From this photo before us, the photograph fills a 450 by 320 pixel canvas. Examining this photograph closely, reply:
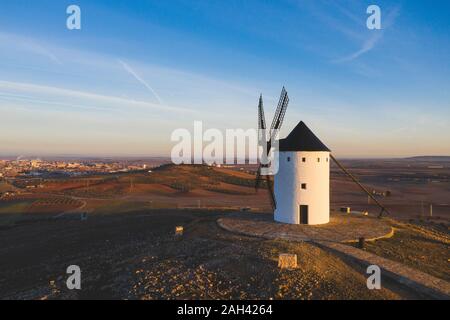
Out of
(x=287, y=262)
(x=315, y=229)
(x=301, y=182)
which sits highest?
(x=301, y=182)

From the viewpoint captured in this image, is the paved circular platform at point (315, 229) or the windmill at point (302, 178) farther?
the windmill at point (302, 178)

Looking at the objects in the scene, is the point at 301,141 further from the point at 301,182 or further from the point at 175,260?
the point at 175,260

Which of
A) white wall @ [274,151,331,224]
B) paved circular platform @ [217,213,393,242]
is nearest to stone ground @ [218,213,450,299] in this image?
paved circular platform @ [217,213,393,242]

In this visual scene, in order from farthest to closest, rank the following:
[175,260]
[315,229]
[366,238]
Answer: [315,229]
[366,238]
[175,260]

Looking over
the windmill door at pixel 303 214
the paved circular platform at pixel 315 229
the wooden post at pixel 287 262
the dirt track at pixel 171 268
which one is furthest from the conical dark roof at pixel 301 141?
the wooden post at pixel 287 262

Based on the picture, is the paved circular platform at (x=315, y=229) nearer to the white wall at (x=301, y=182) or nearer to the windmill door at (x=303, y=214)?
the windmill door at (x=303, y=214)

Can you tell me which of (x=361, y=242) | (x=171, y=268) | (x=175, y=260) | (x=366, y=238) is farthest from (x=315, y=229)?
(x=171, y=268)
